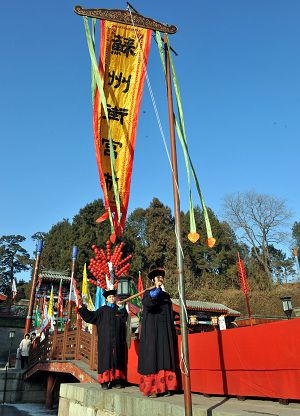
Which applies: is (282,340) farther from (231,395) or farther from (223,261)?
(223,261)

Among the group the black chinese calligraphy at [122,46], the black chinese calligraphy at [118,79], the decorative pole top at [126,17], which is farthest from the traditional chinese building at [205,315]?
the decorative pole top at [126,17]

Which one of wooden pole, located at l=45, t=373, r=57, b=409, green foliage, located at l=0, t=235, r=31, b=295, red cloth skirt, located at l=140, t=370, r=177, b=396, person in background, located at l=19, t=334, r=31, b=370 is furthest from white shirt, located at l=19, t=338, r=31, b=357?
green foliage, located at l=0, t=235, r=31, b=295

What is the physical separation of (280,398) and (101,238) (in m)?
40.7

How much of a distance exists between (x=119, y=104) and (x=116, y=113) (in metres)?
0.18

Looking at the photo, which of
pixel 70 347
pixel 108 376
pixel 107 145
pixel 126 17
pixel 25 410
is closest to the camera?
pixel 126 17

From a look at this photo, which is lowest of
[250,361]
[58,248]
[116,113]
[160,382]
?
[160,382]

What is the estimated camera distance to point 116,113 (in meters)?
5.64

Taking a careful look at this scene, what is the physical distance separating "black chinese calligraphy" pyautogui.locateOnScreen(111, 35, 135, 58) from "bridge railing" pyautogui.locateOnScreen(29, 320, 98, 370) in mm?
7667

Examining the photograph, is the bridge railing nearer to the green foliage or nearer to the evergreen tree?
the evergreen tree

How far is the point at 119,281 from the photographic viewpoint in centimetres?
1287

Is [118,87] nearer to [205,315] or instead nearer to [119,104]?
[119,104]

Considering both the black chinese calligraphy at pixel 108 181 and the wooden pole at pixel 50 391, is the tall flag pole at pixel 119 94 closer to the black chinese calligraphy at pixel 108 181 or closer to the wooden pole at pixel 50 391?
the black chinese calligraphy at pixel 108 181

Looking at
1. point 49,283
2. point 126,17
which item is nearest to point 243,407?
point 126,17

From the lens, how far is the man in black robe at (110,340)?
20.2 feet
